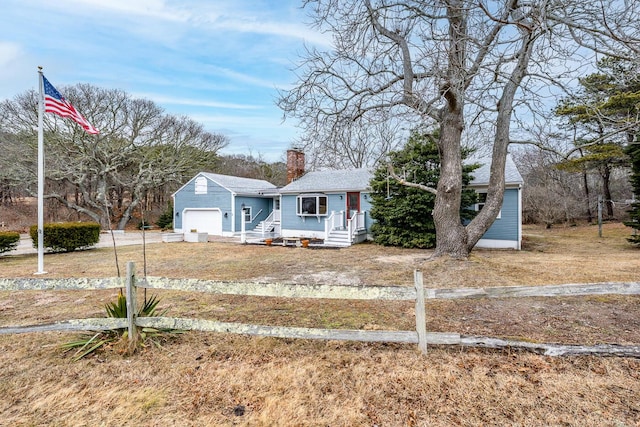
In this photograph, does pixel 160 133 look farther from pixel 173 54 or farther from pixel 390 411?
pixel 390 411

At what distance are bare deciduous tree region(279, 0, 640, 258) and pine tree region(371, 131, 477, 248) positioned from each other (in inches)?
120

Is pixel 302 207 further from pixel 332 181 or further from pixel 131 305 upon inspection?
pixel 131 305

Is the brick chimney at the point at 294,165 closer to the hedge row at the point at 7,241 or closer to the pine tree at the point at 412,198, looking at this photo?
the pine tree at the point at 412,198

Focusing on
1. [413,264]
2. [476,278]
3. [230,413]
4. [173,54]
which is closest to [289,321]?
[230,413]

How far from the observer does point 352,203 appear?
1645cm

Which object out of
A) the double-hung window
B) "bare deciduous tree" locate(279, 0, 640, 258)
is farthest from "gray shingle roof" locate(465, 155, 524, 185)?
the double-hung window

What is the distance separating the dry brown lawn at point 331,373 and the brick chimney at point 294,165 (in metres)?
14.7

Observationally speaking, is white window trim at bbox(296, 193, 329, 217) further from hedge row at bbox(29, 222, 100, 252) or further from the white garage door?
hedge row at bbox(29, 222, 100, 252)

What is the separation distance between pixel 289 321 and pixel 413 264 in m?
5.79

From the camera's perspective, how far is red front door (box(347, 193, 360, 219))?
16359 mm

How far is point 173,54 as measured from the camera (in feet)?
41.1

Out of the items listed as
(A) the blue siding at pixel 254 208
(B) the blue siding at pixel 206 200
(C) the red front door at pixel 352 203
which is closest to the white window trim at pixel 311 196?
(C) the red front door at pixel 352 203

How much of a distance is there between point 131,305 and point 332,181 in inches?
583

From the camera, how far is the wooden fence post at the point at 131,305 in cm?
347
